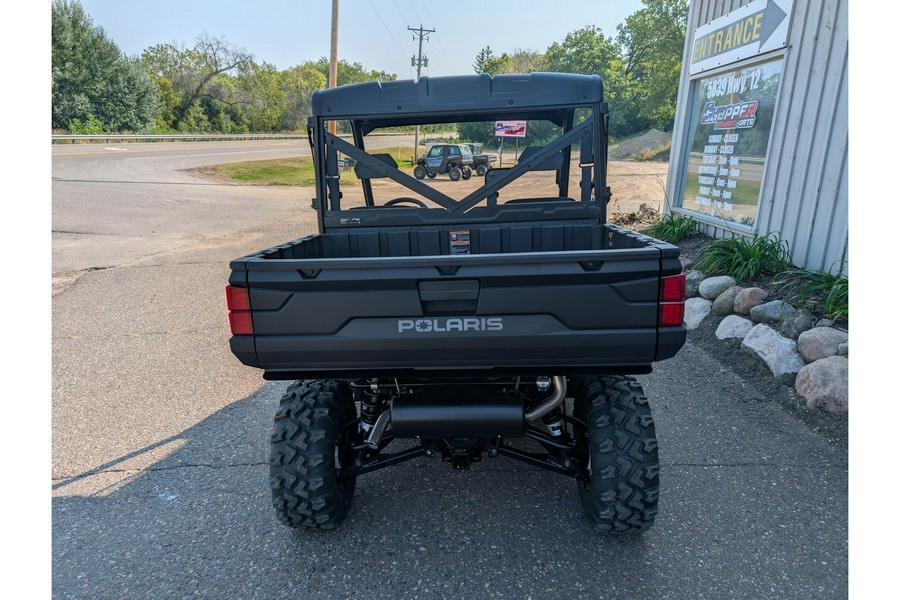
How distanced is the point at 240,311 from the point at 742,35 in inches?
278

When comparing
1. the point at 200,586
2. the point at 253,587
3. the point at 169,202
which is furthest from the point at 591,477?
the point at 169,202

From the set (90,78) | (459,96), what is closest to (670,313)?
(459,96)

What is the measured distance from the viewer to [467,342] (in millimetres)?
2168

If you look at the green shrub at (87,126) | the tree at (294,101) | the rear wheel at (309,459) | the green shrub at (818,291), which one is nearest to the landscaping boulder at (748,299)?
the green shrub at (818,291)

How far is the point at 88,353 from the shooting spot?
505cm

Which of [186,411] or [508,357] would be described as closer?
[508,357]

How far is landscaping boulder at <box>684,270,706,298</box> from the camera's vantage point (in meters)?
5.72

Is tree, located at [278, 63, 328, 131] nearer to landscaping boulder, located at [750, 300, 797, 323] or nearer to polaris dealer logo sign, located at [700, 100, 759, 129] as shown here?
polaris dealer logo sign, located at [700, 100, 759, 129]

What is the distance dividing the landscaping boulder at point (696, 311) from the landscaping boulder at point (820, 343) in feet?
3.92

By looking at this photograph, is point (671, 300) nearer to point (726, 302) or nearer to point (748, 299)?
point (748, 299)

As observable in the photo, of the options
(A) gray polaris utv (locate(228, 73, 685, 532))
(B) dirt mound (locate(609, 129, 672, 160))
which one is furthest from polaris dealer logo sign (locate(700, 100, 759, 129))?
(B) dirt mound (locate(609, 129, 672, 160))

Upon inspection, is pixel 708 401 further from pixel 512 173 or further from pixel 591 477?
pixel 512 173

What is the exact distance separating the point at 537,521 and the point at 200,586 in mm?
1623

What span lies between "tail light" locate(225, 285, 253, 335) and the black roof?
1.62m
